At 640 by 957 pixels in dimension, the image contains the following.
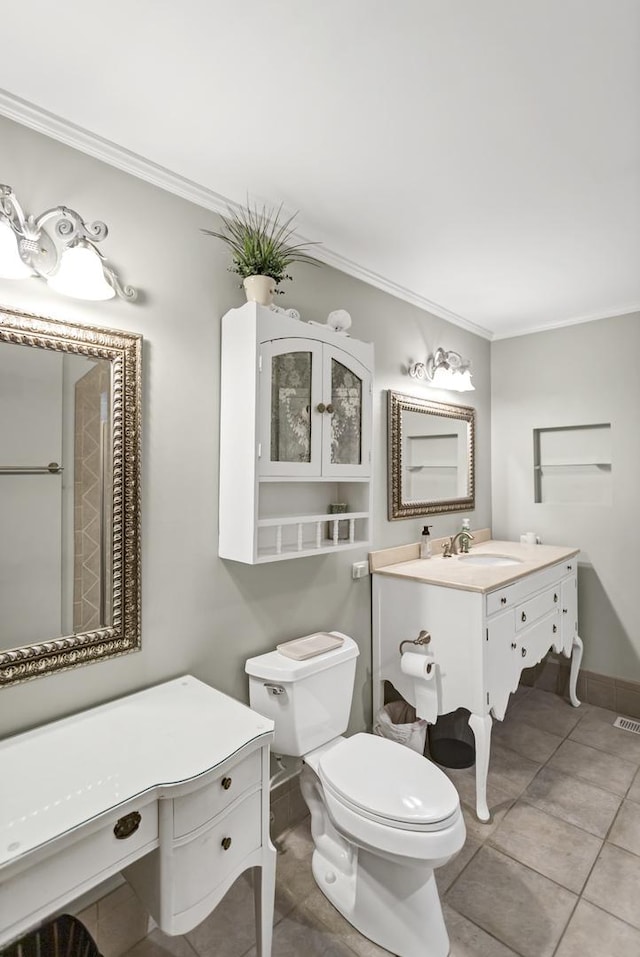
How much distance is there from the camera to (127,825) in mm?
1066

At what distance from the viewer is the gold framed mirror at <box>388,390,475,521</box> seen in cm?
260

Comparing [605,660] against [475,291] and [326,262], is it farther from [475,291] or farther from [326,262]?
[326,262]

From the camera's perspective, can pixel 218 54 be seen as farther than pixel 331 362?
No

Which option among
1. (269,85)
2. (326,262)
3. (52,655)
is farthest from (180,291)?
(52,655)

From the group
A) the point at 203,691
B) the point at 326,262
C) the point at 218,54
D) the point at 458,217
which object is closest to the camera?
the point at 218,54

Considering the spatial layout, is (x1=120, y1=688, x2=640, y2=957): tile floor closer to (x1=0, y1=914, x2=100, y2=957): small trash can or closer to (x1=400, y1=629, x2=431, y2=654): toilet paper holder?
(x1=0, y1=914, x2=100, y2=957): small trash can

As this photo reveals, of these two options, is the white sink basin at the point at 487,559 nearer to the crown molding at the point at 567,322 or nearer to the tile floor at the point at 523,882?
the tile floor at the point at 523,882

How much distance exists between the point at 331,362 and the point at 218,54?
982mm

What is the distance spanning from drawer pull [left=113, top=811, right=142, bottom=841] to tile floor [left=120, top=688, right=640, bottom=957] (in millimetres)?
737

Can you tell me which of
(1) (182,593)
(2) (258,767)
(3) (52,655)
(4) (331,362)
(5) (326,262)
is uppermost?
(5) (326,262)

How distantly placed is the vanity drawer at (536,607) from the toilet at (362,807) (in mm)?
889

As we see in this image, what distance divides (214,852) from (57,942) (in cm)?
53

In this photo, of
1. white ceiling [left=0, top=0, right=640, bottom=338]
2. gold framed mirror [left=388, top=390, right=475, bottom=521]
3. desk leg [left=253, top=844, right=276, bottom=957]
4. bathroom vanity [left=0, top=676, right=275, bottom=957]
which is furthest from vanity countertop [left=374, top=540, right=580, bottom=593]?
white ceiling [left=0, top=0, right=640, bottom=338]

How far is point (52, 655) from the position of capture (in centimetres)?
138
